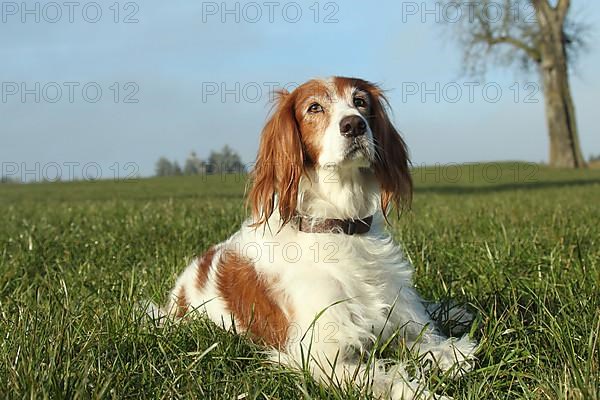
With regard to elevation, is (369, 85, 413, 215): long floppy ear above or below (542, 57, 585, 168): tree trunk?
below

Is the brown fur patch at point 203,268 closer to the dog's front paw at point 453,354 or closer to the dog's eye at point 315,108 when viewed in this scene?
the dog's eye at point 315,108

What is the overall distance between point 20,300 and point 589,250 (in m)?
4.39

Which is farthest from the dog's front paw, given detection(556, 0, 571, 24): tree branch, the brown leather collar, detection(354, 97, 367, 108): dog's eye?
detection(556, 0, 571, 24): tree branch

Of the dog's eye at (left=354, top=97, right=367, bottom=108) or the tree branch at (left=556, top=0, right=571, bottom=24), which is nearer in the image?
the dog's eye at (left=354, top=97, right=367, bottom=108)

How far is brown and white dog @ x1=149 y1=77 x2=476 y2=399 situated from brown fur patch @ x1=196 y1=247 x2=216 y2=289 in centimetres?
20

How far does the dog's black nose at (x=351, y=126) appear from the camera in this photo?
3.57m

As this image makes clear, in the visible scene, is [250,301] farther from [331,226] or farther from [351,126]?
[351,126]

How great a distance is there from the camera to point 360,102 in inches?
156

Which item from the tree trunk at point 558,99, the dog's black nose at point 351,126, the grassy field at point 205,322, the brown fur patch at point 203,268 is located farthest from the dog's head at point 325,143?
the tree trunk at point 558,99

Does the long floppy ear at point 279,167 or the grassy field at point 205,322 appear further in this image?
the long floppy ear at point 279,167

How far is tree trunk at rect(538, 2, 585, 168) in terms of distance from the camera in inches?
1246

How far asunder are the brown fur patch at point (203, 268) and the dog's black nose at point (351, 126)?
1368mm

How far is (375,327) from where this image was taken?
11.7 feet

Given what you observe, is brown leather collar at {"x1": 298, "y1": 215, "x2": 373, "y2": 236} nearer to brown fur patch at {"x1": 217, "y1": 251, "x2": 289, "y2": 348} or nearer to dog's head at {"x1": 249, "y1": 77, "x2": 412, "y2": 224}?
dog's head at {"x1": 249, "y1": 77, "x2": 412, "y2": 224}
